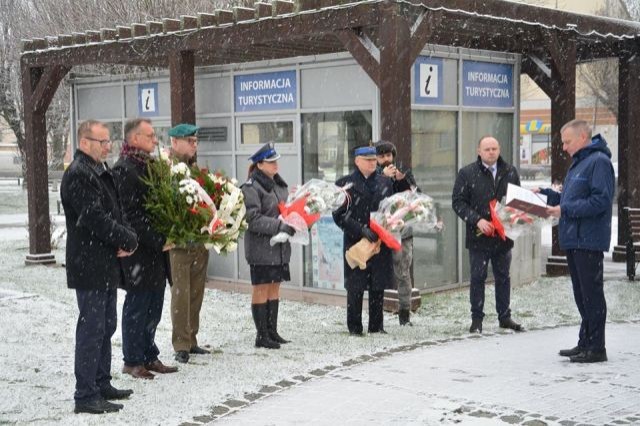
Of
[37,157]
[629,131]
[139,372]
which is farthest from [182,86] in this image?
[629,131]

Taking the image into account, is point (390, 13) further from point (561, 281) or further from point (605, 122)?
point (605, 122)

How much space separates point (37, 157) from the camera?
47.2ft

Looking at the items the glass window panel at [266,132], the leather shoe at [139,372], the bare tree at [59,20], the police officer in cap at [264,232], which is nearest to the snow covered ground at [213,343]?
the leather shoe at [139,372]

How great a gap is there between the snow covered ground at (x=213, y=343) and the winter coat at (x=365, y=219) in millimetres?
525

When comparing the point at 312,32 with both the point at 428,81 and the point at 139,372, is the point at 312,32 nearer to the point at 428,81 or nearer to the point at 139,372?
the point at 428,81

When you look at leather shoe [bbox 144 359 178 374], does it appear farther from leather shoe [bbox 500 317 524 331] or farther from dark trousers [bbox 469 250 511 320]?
leather shoe [bbox 500 317 524 331]

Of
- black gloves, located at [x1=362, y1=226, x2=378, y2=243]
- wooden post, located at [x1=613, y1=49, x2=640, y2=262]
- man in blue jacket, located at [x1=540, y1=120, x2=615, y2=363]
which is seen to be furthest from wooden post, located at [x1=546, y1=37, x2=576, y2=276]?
man in blue jacket, located at [x1=540, y1=120, x2=615, y2=363]

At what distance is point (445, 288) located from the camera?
37.3 ft

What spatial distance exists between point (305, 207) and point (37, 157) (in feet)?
26.5

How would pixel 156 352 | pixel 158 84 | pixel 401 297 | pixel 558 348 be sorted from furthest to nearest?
pixel 158 84 → pixel 401 297 → pixel 558 348 → pixel 156 352

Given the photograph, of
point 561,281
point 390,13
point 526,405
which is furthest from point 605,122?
point 526,405

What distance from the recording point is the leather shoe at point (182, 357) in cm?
735

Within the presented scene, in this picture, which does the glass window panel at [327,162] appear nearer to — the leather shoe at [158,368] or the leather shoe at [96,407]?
the leather shoe at [158,368]

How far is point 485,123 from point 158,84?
494 cm
